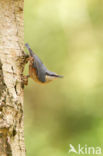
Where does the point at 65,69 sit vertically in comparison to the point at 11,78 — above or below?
below

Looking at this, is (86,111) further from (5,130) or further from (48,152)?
(5,130)

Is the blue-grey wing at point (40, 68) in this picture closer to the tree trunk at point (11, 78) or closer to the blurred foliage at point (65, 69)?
the tree trunk at point (11, 78)

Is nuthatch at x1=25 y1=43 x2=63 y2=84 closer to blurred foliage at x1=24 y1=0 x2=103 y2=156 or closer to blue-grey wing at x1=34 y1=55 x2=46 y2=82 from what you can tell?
blue-grey wing at x1=34 y1=55 x2=46 y2=82

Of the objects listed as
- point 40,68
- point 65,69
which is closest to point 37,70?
point 40,68

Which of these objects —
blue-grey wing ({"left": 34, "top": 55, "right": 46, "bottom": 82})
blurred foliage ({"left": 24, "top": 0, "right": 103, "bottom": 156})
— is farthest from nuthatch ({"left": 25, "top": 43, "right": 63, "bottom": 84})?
blurred foliage ({"left": 24, "top": 0, "right": 103, "bottom": 156})

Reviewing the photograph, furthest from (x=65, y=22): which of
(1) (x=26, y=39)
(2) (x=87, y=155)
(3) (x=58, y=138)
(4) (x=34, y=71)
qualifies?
(4) (x=34, y=71)

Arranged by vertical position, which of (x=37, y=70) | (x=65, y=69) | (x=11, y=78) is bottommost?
(x=65, y=69)

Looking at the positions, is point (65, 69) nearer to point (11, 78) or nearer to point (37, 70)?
point (37, 70)
